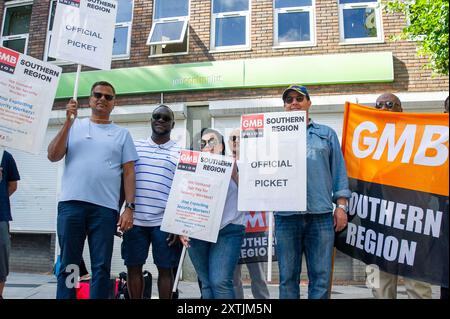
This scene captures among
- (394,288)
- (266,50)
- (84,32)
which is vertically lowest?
(394,288)

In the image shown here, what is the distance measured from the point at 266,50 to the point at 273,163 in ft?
17.2

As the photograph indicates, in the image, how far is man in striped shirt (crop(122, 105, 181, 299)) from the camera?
120 inches

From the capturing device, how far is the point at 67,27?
3.49 metres

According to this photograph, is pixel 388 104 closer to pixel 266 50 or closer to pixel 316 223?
pixel 316 223

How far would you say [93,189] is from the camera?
281 centimetres

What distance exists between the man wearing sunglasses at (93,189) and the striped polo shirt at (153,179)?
141 millimetres

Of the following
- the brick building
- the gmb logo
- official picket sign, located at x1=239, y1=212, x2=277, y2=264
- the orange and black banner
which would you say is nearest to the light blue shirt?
the gmb logo

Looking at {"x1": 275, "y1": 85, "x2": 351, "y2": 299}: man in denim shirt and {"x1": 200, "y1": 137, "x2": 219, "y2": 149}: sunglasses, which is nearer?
{"x1": 275, "y1": 85, "x2": 351, "y2": 299}: man in denim shirt

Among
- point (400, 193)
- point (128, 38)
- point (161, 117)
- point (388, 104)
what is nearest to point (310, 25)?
point (128, 38)

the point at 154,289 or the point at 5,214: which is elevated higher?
the point at 5,214

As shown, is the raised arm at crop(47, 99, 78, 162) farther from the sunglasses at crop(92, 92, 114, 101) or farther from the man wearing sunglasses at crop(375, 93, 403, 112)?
the man wearing sunglasses at crop(375, 93, 403, 112)

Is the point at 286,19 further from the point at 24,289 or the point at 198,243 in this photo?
the point at 24,289

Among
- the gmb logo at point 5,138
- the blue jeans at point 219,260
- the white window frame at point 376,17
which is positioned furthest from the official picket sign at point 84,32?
the white window frame at point 376,17

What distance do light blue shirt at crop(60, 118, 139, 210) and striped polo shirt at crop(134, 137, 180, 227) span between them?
0.61 feet
